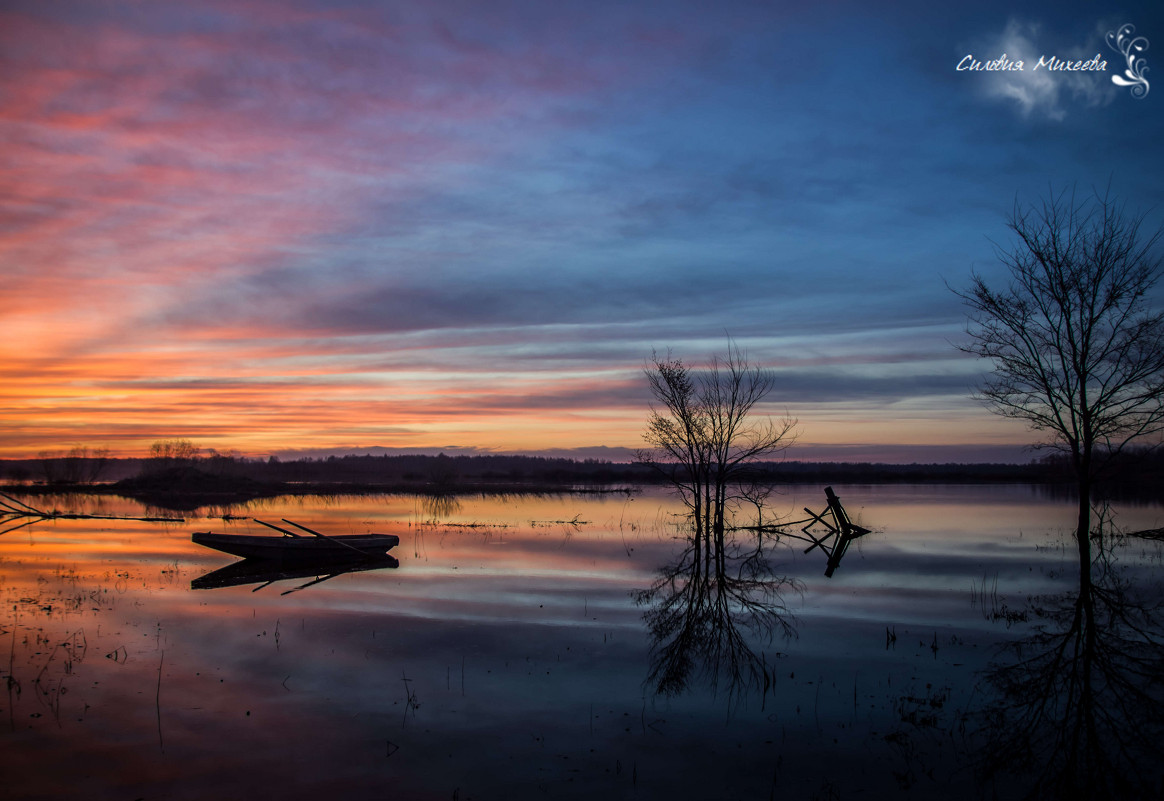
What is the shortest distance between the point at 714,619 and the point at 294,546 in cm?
1386

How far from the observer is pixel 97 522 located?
35.4 m

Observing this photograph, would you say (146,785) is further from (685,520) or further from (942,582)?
(685,520)

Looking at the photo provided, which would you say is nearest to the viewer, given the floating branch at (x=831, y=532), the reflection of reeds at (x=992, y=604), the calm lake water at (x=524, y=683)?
the calm lake water at (x=524, y=683)

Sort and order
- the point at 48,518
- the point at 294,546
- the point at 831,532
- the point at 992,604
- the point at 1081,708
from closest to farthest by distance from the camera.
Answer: the point at 1081,708
the point at 992,604
the point at 294,546
the point at 831,532
the point at 48,518

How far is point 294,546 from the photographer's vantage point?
2272 cm

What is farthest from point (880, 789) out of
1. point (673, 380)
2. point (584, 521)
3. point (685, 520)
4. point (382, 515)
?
point (382, 515)

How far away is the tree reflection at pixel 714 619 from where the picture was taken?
10938 mm

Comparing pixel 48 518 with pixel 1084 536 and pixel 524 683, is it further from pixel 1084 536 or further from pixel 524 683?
pixel 1084 536

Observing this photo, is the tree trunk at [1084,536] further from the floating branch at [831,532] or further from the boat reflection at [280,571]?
the boat reflection at [280,571]

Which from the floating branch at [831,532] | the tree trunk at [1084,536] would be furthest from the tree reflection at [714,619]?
the tree trunk at [1084,536]

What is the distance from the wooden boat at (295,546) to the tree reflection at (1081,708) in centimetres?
1732

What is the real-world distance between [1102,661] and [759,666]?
16.9 ft

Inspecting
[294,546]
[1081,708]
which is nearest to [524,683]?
[1081,708]

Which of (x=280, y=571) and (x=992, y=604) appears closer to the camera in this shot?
(x=992, y=604)
